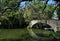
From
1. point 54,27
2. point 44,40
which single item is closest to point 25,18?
point 54,27

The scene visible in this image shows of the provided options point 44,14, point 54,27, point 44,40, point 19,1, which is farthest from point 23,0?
point 44,40

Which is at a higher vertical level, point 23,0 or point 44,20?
point 23,0

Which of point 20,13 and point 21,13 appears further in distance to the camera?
point 21,13

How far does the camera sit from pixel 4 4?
97.0 ft

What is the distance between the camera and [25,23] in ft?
98.7

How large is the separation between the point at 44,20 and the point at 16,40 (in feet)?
31.3

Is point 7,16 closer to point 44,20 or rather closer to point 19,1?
point 19,1

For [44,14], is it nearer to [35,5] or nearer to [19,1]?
[35,5]

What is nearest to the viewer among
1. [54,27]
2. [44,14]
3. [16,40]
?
[16,40]

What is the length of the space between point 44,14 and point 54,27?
3345 millimetres

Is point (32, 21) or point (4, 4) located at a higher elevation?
point (4, 4)

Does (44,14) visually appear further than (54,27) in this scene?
Yes

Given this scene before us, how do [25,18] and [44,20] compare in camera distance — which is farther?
[25,18]

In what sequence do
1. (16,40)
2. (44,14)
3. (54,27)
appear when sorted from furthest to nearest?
1. (44,14)
2. (54,27)
3. (16,40)
